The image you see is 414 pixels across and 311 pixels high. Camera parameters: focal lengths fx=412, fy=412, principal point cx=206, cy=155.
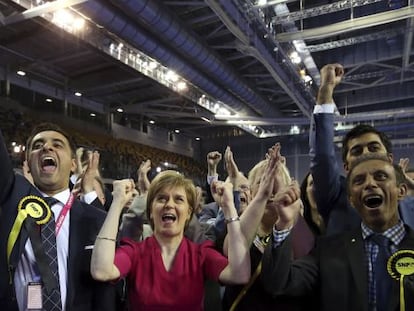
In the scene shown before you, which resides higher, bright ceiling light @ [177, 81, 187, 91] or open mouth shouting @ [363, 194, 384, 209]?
bright ceiling light @ [177, 81, 187, 91]

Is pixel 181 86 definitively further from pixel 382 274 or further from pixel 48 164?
pixel 382 274

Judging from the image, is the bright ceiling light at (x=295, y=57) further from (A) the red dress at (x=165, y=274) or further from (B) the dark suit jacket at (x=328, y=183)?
(A) the red dress at (x=165, y=274)

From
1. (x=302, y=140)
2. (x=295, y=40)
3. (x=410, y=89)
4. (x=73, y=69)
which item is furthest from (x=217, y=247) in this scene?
(x=302, y=140)

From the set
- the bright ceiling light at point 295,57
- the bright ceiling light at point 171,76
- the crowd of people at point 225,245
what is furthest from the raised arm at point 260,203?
the bright ceiling light at point 171,76

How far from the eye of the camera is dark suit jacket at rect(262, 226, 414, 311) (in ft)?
4.46

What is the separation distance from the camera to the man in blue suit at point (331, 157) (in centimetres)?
176

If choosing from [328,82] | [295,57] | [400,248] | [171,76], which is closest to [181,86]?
[171,76]

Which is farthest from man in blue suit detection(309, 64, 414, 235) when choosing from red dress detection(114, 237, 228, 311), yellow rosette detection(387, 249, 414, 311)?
red dress detection(114, 237, 228, 311)

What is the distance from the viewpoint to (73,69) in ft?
27.7

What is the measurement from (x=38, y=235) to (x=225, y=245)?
2.35 ft

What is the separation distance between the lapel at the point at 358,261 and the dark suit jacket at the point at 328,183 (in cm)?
28

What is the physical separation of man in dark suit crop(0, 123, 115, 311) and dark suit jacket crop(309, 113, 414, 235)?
0.95m

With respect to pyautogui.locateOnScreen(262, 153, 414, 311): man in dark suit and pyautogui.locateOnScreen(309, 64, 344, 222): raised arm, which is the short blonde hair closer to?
pyautogui.locateOnScreen(262, 153, 414, 311): man in dark suit

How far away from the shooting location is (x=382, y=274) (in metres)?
1.35
